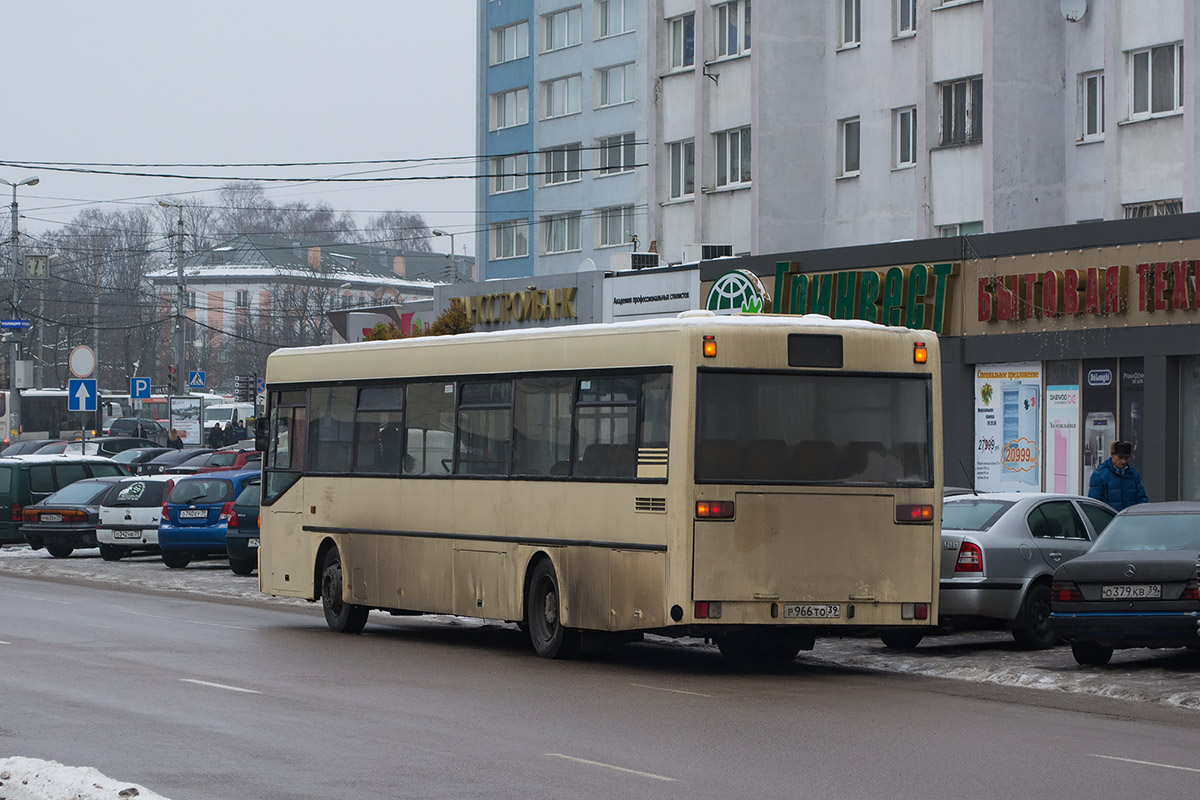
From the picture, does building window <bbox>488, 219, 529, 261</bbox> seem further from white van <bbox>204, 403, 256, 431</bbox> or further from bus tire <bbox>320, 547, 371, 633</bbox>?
bus tire <bbox>320, 547, 371, 633</bbox>

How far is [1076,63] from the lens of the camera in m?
36.3

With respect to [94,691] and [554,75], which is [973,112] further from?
[554,75]

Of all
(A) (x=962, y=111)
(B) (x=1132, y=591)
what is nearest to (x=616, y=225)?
(A) (x=962, y=111)

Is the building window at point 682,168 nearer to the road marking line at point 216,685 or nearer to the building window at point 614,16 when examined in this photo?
the building window at point 614,16

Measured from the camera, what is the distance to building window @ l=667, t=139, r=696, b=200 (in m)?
46.2

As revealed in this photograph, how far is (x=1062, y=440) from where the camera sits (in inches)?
1134

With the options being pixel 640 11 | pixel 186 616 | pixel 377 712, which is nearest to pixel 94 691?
pixel 377 712

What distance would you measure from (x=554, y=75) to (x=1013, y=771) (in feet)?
197

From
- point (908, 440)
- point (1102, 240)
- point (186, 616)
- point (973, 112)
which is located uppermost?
point (973, 112)

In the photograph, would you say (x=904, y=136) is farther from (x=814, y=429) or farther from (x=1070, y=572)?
(x=814, y=429)

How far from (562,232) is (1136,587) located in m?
52.6

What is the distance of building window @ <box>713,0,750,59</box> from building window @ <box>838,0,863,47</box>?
3032 mm

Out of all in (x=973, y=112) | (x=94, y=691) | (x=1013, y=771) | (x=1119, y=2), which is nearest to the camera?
(x=1013, y=771)

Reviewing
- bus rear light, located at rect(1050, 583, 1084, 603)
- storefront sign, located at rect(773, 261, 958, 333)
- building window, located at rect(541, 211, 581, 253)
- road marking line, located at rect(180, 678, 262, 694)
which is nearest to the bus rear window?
bus rear light, located at rect(1050, 583, 1084, 603)
